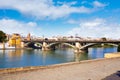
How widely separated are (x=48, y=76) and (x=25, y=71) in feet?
7.92

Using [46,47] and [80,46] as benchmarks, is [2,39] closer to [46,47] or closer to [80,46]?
[46,47]

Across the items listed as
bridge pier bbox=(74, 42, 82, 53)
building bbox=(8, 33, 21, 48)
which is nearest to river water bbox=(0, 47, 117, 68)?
bridge pier bbox=(74, 42, 82, 53)

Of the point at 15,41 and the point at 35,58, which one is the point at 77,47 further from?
the point at 15,41

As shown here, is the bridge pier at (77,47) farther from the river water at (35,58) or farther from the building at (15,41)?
the building at (15,41)

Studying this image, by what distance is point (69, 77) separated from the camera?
15.9 m

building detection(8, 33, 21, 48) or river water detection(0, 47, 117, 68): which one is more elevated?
building detection(8, 33, 21, 48)

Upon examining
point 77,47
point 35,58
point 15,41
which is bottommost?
point 35,58

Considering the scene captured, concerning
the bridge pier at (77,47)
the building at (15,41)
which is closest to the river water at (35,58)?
the bridge pier at (77,47)

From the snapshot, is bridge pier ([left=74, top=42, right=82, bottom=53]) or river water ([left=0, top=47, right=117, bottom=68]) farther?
bridge pier ([left=74, top=42, right=82, bottom=53])

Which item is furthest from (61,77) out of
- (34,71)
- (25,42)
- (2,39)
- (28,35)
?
(28,35)

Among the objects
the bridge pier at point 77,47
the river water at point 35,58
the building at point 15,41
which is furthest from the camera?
the building at point 15,41

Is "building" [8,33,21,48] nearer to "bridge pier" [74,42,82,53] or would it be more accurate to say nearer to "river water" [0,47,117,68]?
"bridge pier" [74,42,82,53]

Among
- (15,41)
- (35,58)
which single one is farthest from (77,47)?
(15,41)

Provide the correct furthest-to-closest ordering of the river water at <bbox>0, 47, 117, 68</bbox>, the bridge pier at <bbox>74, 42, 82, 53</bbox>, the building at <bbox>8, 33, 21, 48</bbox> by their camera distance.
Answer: the building at <bbox>8, 33, 21, 48</bbox>
the bridge pier at <bbox>74, 42, 82, 53</bbox>
the river water at <bbox>0, 47, 117, 68</bbox>
